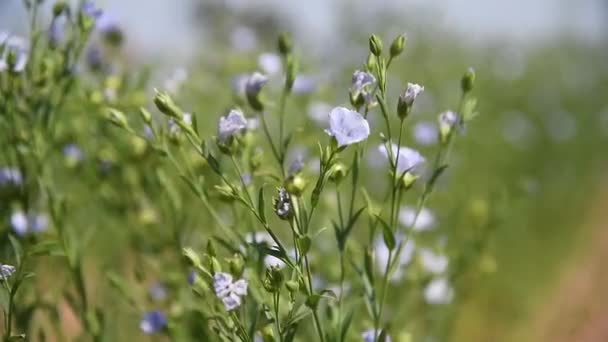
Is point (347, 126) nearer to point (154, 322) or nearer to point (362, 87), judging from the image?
point (362, 87)

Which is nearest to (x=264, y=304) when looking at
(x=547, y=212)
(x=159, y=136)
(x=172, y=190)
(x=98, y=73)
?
(x=159, y=136)

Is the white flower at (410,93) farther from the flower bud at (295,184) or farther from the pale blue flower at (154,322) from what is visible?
the pale blue flower at (154,322)

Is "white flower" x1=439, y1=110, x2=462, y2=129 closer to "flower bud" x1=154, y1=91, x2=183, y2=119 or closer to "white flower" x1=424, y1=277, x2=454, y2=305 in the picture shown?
"flower bud" x1=154, y1=91, x2=183, y2=119

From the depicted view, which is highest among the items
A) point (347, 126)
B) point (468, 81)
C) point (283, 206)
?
point (468, 81)

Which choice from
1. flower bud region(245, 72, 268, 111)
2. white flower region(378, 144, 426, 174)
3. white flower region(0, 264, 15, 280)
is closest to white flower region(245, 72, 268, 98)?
flower bud region(245, 72, 268, 111)

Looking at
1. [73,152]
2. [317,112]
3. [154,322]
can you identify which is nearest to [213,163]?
[154,322]

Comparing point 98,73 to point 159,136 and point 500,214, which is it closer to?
point 159,136

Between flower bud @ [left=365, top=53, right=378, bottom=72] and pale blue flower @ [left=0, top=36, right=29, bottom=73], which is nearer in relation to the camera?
flower bud @ [left=365, top=53, right=378, bottom=72]
